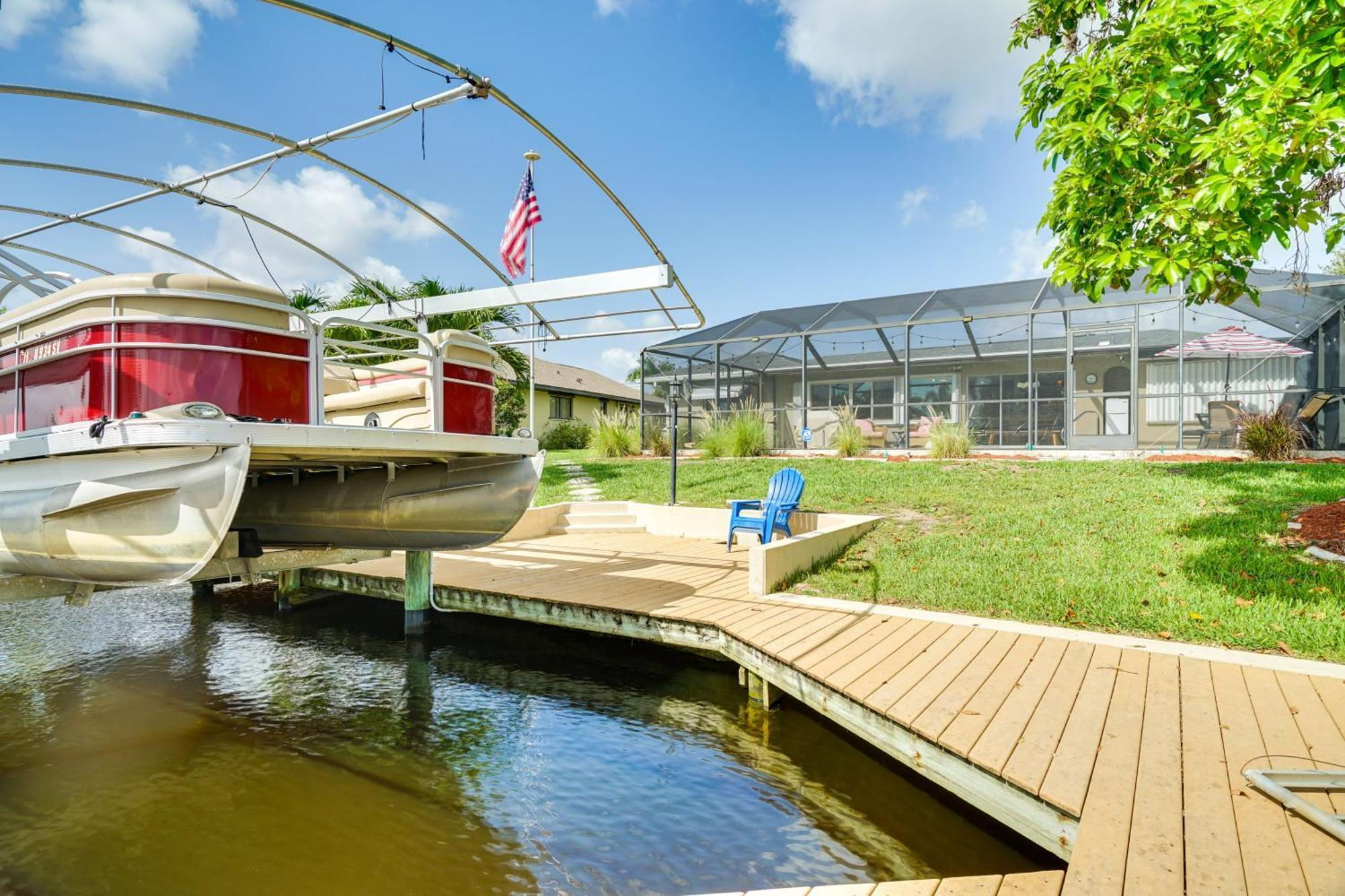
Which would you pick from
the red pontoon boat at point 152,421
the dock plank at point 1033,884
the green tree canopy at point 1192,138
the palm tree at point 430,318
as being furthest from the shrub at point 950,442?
the dock plank at point 1033,884

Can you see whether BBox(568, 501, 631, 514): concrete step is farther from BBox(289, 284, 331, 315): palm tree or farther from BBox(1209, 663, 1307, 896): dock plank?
BBox(1209, 663, 1307, 896): dock plank

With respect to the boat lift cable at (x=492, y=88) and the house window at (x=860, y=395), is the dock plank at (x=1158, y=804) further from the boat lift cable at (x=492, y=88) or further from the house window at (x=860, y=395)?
the house window at (x=860, y=395)

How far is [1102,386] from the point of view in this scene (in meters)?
15.5

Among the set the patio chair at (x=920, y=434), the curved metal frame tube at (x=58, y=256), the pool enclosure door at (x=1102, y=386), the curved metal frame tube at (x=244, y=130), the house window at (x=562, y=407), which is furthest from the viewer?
the house window at (x=562, y=407)

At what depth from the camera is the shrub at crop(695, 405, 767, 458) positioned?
532 inches

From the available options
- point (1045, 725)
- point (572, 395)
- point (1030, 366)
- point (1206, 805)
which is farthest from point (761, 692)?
point (572, 395)

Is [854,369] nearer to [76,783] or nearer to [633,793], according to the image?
[633,793]

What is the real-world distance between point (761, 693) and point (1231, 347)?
1259cm

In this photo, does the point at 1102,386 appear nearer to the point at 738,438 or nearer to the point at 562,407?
the point at 738,438

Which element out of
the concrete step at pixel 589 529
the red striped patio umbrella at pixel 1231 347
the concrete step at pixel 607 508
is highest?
the red striped patio umbrella at pixel 1231 347

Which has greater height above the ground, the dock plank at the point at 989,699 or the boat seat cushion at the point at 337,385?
the boat seat cushion at the point at 337,385

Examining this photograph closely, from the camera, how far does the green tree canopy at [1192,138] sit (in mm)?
3498

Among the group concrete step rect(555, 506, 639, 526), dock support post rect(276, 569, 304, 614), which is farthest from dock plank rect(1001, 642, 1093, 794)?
dock support post rect(276, 569, 304, 614)

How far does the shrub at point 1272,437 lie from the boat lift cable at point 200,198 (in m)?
12.7
